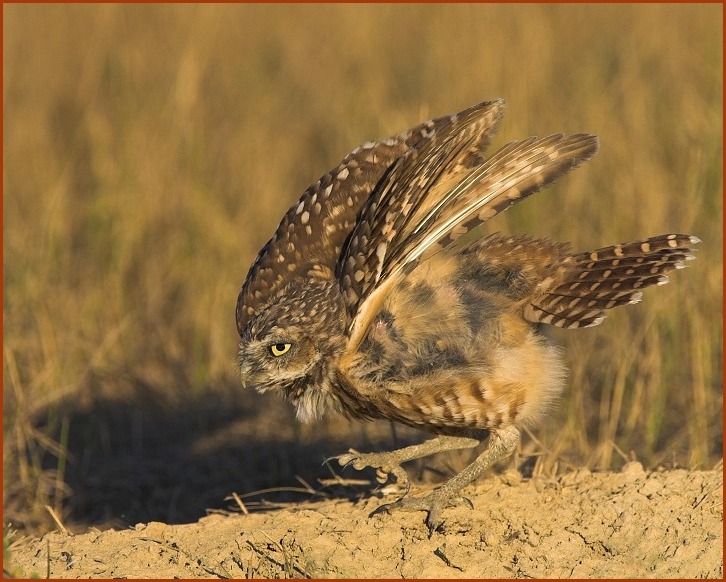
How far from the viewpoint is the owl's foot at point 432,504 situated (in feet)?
16.3

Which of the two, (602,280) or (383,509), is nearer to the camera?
(602,280)

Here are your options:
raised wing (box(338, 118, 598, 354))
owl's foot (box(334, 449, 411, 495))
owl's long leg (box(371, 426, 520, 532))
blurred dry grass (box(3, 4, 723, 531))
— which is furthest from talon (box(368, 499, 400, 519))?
blurred dry grass (box(3, 4, 723, 531))

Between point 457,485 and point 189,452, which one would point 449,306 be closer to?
point 457,485

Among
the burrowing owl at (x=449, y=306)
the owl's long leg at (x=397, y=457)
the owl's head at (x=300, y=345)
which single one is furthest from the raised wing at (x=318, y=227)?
the owl's long leg at (x=397, y=457)

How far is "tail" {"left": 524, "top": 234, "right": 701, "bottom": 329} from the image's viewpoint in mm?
4902

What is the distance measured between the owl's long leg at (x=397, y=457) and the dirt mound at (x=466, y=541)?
0.65 ft

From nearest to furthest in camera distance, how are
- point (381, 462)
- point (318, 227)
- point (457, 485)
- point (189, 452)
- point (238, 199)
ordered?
point (457, 485)
point (381, 462)
point (318, 227)
point (189, 452)
point (238, 199)

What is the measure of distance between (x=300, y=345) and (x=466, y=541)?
1142mm

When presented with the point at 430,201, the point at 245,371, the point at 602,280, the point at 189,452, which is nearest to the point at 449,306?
the point at 430,201

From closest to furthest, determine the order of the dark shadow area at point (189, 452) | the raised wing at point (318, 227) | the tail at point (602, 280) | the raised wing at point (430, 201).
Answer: the raised wing at point (430, 201) < the tail at point (602, 280) < the raised wing at point (318, 227) < the dark shadow area at point (189, 452)

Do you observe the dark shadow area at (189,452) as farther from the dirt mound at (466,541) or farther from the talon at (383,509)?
the dirt mound at (466,541)

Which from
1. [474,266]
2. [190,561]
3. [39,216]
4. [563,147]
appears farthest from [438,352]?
[39,216]

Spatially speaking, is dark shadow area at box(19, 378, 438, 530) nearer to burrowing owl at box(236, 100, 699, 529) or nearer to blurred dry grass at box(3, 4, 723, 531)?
A: blurred dry grass at box(3, 4, 723, 531)

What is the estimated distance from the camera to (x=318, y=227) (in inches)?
212
